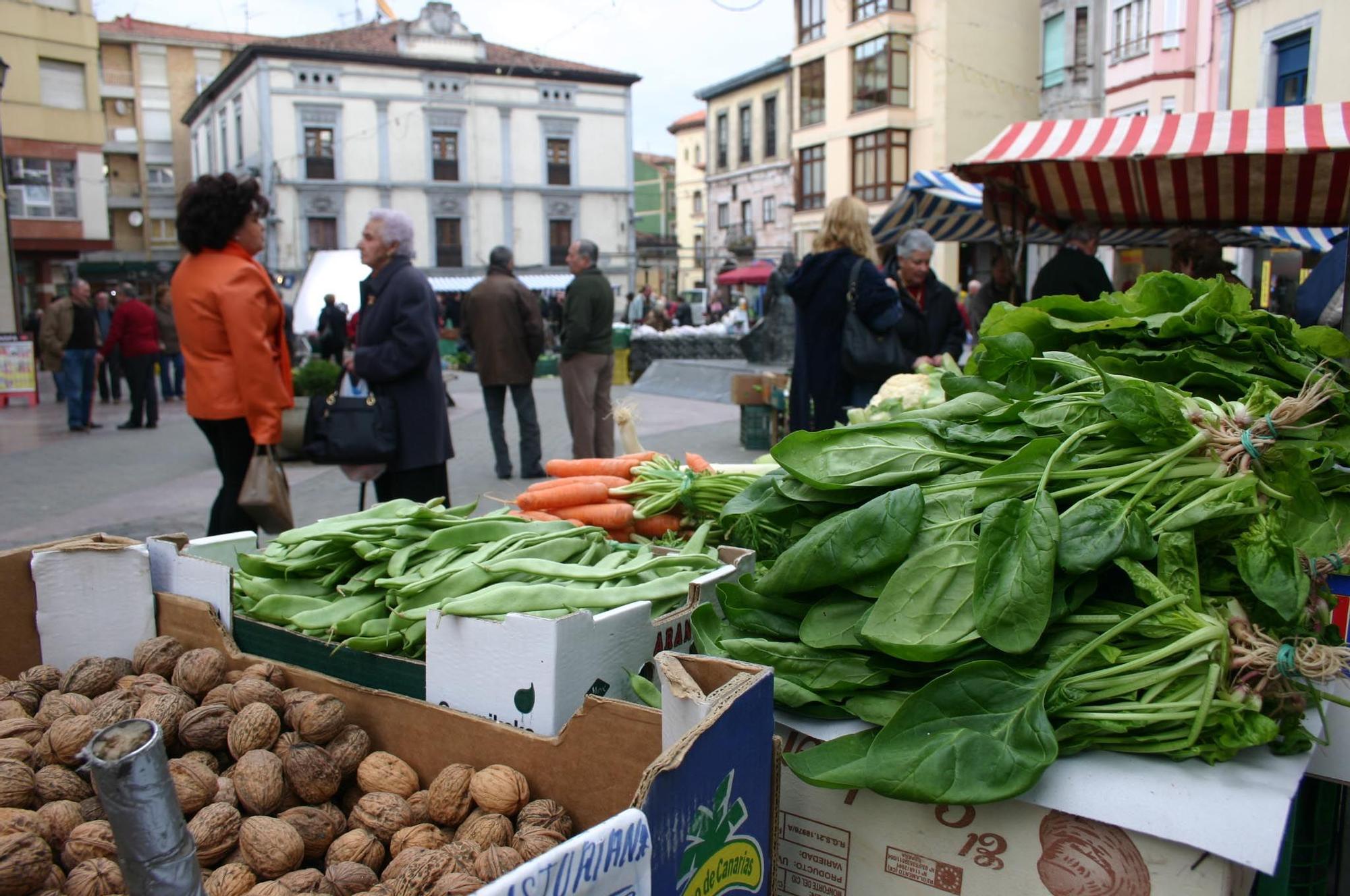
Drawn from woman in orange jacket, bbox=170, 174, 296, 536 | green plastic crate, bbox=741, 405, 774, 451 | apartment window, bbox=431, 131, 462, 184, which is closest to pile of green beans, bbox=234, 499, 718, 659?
woman in orange jacket, bbox=170, 174, 296, 536

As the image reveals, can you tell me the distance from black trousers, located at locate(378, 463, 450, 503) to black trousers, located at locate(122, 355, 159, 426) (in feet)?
33.2

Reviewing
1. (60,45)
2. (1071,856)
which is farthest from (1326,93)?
(60,45)

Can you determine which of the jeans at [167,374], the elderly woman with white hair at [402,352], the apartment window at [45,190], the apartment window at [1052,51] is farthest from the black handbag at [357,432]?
the apartment window at [45,190]

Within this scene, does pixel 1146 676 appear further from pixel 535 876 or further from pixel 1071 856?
pixel 535 876

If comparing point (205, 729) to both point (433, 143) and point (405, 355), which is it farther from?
point (433, 143)

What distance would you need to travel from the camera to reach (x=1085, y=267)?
21.2 feet

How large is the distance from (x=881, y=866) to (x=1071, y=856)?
1.12 feet

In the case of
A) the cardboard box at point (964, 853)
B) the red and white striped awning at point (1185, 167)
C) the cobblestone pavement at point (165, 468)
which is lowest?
the cobblestone pavement at point (165, 468)

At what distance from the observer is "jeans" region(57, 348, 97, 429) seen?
13.0 metres

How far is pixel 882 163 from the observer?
35.4 meters

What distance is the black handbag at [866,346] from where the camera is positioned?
18.5 feet

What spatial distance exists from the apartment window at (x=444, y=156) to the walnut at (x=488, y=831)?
44.1m

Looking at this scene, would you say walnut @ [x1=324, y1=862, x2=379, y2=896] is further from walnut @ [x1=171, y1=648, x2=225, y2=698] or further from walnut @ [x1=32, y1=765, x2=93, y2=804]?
walnut @ [x1=171, y1=648, x2=225, y2=698]

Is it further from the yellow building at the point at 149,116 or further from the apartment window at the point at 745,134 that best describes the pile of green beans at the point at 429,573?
the yellow building at the point at 149,116
